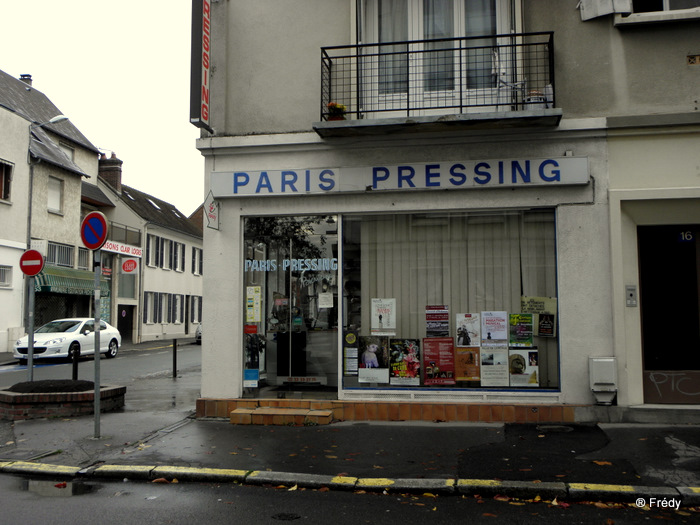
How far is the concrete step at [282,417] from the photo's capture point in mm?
8594

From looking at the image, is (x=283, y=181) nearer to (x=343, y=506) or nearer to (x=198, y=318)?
(x=343, y=506)

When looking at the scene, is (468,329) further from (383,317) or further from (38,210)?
(38,210)

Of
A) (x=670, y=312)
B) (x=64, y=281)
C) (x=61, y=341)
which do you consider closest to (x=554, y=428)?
(x=670, y=312)

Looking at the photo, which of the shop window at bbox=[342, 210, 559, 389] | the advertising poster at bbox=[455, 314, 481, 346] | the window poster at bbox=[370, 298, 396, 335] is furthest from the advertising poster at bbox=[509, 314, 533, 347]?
the window poster at bbox=[370, 298, 396, 335]

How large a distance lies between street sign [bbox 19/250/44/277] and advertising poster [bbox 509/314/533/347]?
24.7 ft

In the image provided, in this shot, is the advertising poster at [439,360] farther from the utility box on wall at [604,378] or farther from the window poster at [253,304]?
the window poster at [253,304]

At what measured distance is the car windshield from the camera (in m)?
22.6

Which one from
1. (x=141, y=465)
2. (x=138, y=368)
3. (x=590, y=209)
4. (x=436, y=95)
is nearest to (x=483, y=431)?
(x=590, y=209)

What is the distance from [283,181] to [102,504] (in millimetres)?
5128

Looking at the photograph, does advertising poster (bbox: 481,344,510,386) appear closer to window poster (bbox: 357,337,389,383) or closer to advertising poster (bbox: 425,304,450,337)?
advertising poster (bbox: 425,304,450,337)

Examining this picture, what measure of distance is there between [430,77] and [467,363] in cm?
417

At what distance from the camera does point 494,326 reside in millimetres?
9188

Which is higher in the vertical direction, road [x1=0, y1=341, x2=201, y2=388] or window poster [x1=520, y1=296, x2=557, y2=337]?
window poster [x1=520, y1=296, x2=557, y2=337]

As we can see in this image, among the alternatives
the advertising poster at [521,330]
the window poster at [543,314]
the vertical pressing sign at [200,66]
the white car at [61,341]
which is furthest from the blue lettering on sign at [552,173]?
the white car at [61,341]
